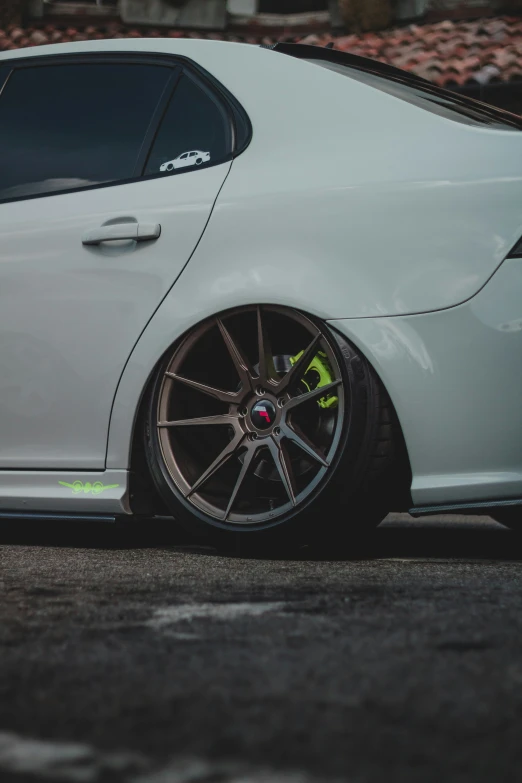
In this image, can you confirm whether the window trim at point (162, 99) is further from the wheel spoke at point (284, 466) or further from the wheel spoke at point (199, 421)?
the wheel spoke at point (284, 466)

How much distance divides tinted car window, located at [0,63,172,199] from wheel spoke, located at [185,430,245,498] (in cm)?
91

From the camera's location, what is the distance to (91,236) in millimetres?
3484

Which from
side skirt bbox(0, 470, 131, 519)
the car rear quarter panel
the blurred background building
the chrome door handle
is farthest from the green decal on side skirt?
the blurred background building

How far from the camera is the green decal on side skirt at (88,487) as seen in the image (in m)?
3.45

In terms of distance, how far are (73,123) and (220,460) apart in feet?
4.19

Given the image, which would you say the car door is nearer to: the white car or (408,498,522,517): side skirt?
the white car

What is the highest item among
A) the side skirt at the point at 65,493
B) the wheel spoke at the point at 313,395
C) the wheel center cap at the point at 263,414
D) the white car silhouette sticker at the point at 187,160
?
the white car silhouette sticker at the point at 187,160

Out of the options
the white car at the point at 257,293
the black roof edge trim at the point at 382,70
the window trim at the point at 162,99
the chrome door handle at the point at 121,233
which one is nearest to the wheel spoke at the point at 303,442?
the white car at the point at 257,293

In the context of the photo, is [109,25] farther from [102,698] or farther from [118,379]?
[102,698]

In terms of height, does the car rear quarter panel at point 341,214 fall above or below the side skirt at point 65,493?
above

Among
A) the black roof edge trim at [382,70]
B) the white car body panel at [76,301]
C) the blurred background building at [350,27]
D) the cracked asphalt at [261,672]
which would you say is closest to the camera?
the cracked asphalt at [261,672]

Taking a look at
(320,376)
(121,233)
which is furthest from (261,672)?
(121,233)

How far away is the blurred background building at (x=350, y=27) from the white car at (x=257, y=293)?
990 cm

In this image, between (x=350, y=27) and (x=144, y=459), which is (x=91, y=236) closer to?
(x=144, y=459)
